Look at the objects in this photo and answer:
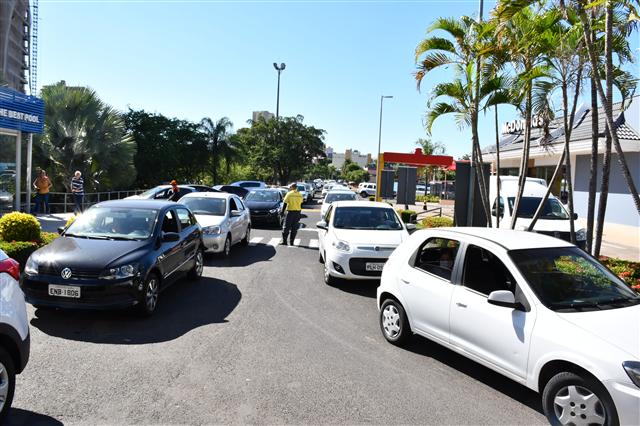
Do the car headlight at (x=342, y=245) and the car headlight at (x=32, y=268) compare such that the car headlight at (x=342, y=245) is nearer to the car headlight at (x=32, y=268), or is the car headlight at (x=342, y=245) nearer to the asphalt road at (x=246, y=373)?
the asphalt road at (x=246, y=373)

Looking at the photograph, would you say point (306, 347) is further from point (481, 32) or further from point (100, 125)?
point (100, 125)

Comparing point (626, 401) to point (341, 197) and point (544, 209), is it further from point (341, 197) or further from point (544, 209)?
point (341, 197)

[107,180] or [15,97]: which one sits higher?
[15,97]

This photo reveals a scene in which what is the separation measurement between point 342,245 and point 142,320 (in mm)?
3598

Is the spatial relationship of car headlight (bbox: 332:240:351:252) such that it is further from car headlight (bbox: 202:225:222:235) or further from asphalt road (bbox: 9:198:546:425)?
car headlight (bbox: 202:225:222:235)

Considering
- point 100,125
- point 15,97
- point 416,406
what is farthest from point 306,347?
point 100,125

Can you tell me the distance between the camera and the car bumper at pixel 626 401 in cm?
309

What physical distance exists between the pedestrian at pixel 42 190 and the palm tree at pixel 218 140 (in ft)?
67.3

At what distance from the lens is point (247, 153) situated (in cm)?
4809

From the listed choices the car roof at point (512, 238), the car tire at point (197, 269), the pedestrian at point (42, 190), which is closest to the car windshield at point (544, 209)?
the car roof at point (512, 238)

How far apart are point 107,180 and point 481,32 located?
1752cm

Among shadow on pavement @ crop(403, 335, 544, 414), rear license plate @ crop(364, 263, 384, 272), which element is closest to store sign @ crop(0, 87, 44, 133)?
rear license plate @ crop(364, 263, 384, 272)

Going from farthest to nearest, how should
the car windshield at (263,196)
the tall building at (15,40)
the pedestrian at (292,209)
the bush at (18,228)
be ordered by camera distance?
the tall building at (15,40) → the car windshield at (263,196) → the pedestrian at (292,209) → the bush at (18,228)

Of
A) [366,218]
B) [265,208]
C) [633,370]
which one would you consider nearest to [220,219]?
[366,218]
